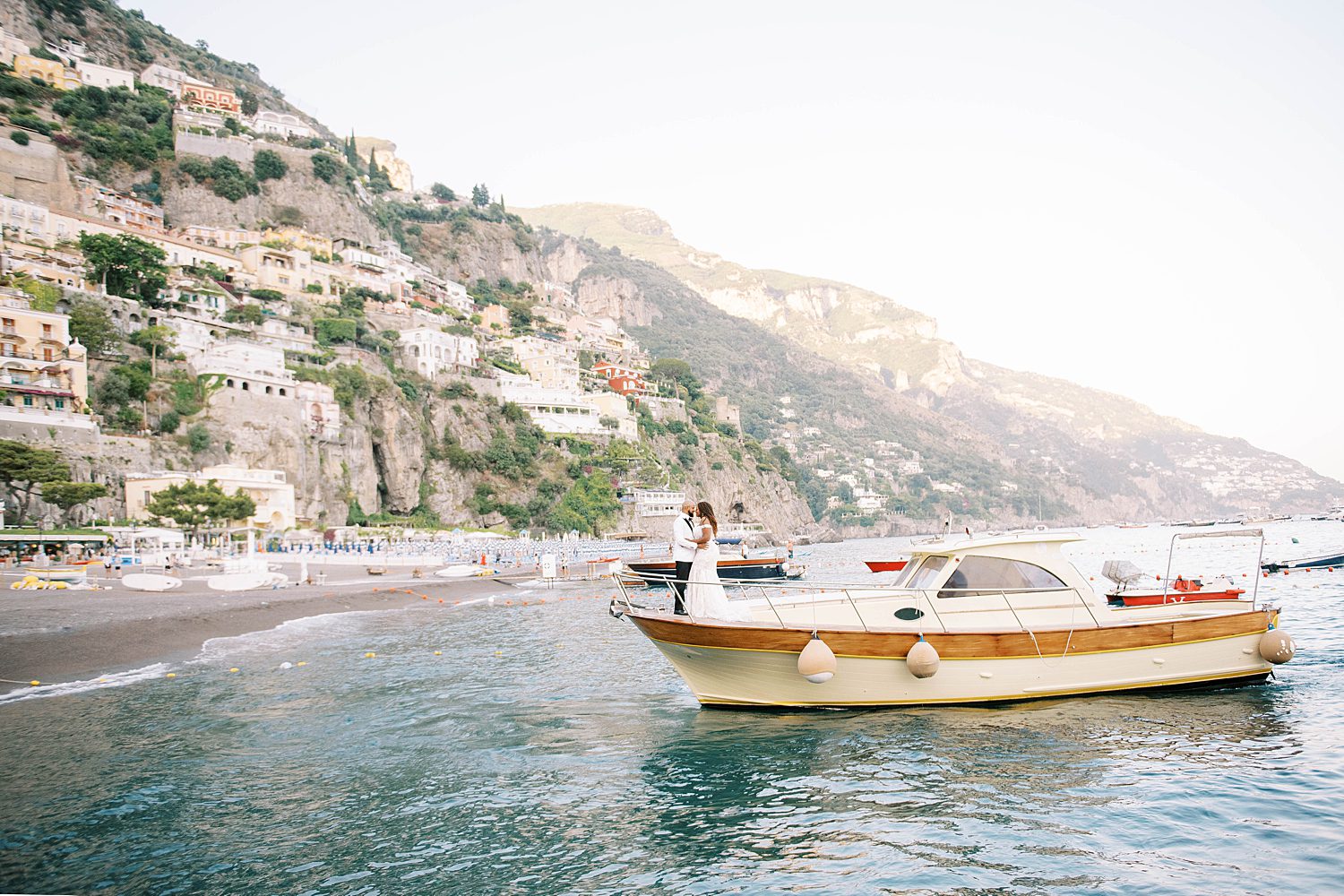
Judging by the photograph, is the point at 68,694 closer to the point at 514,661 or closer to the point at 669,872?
the point at 514,661

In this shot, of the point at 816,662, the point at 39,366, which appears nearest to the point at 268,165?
the point at 39,366

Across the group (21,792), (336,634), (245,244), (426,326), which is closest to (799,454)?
(426,326)

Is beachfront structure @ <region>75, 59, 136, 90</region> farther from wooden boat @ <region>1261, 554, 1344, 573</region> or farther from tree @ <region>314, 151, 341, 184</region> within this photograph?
wooden boat @ <region>1261, 554, 1344, 573</region>

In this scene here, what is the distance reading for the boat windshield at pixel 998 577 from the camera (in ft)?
39.3

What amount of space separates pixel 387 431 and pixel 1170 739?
65.0 meters

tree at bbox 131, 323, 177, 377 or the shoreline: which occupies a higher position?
tree at bbox 131, 323, 177, 377

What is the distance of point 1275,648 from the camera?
39.9 feet

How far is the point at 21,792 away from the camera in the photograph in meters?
8.68

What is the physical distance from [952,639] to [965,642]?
0.69 feet

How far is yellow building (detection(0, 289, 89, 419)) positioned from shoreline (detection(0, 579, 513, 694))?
22.7m

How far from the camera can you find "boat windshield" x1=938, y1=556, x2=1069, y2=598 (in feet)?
39.3

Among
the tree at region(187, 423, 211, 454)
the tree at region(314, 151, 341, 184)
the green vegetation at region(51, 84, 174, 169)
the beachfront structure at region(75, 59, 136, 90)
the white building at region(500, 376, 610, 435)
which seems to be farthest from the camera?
the tree at region(314, 151, 341, 184)

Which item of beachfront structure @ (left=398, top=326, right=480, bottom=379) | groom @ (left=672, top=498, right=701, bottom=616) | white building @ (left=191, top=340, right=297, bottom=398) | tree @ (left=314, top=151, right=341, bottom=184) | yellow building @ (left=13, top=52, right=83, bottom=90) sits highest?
yellow building @ (left=13, top=52, right=83, bottom=90)

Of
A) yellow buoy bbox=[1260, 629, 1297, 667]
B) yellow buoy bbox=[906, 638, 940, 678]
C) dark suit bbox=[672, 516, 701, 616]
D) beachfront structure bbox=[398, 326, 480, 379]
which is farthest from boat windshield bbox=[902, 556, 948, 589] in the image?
beachfront structure bbox=[398, 326, 480, 379]
